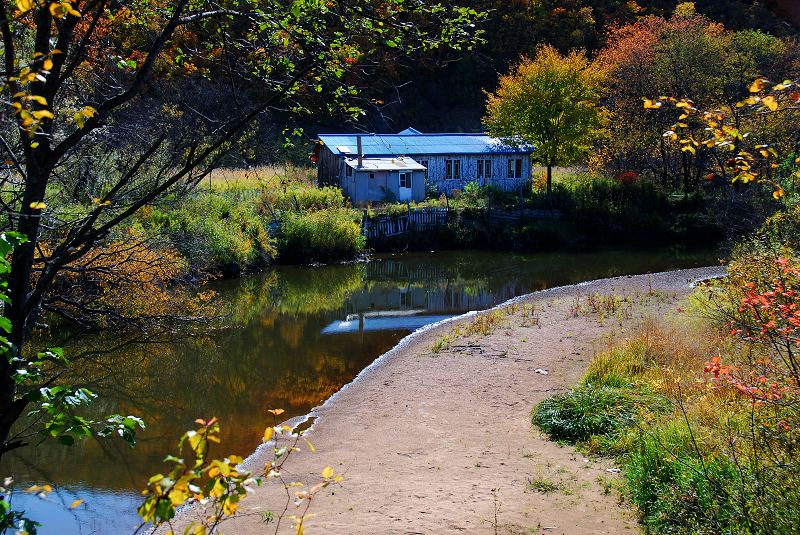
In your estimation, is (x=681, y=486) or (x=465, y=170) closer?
(x=681, y=486)

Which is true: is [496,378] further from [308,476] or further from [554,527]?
[554,527]

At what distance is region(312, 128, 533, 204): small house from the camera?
37.3 metres

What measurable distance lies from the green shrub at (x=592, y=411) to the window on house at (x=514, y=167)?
31.6m

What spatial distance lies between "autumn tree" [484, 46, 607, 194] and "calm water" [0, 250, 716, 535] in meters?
7.31

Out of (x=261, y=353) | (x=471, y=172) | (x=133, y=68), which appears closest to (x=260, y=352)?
(x=261, y=353)

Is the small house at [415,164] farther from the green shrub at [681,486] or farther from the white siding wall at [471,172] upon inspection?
the green shrub at [681,486]

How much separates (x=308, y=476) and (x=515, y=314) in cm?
1038

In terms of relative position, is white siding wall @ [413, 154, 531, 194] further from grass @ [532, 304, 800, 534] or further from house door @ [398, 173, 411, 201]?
grass @ [532, 304, 800, 534]

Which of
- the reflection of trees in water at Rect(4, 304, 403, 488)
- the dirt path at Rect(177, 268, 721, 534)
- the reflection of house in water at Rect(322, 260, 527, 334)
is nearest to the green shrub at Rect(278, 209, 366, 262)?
the reflection of house in water at Rect(322, 260, 527, 334)

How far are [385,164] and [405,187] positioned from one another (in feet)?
4.95

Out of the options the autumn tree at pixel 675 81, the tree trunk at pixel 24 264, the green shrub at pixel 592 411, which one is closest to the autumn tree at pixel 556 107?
the autumn tree at pixel 675 81

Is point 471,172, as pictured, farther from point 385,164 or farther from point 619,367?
point 619,367

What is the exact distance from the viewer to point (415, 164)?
38438 millimetres

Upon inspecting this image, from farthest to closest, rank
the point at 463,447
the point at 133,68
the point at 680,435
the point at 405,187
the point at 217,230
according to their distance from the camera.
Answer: the point at 405,187 < the point at 217,230 < the point at 463,447 < the point at 680,435 < the point at 133,68
